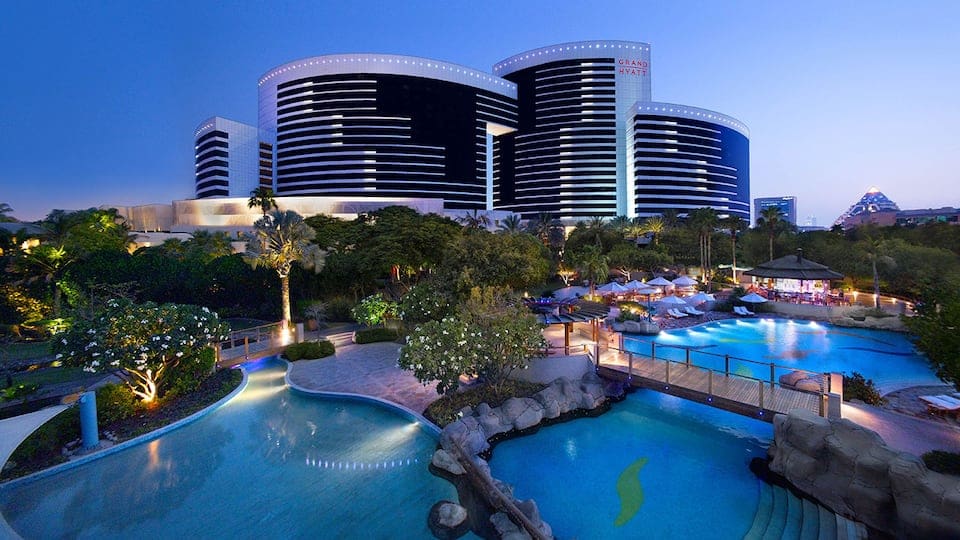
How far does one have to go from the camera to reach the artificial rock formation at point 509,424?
9.24 meters

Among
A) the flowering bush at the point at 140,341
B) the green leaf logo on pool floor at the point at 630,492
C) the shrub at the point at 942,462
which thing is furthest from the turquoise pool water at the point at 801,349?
the flowering bush at the point at 140,341

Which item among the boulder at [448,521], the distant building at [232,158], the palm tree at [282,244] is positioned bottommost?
the boulder at [448,521]

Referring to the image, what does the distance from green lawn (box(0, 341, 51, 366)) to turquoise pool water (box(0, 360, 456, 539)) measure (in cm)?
1376

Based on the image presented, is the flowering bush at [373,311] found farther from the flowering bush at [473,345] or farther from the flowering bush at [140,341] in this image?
the flowering bush at [473,345]

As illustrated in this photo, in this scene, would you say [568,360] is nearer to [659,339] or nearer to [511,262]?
[511,262]

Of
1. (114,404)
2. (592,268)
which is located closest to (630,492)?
(114,404)

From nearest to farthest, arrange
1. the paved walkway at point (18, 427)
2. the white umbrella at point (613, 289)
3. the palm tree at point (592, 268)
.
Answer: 1. the paved walkway at point (18, 427)
2. the white umbrella at point (613, 289)
3. the palm tree at point (592, 268)

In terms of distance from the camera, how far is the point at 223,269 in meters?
31.8

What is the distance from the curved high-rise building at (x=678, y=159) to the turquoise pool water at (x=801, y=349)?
75.2m

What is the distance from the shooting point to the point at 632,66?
356 ft

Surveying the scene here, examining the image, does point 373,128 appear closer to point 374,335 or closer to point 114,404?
point 374,335

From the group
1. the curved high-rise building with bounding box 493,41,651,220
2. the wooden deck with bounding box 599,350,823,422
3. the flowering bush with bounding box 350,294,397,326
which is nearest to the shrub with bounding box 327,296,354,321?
the flowering bush with bounding box 350,294,397,326

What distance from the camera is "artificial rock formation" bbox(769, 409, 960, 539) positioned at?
8.16 metres

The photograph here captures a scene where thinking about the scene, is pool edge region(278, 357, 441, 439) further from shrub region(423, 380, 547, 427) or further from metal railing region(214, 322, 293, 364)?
metal railing region(214, 322, 293, 364)
